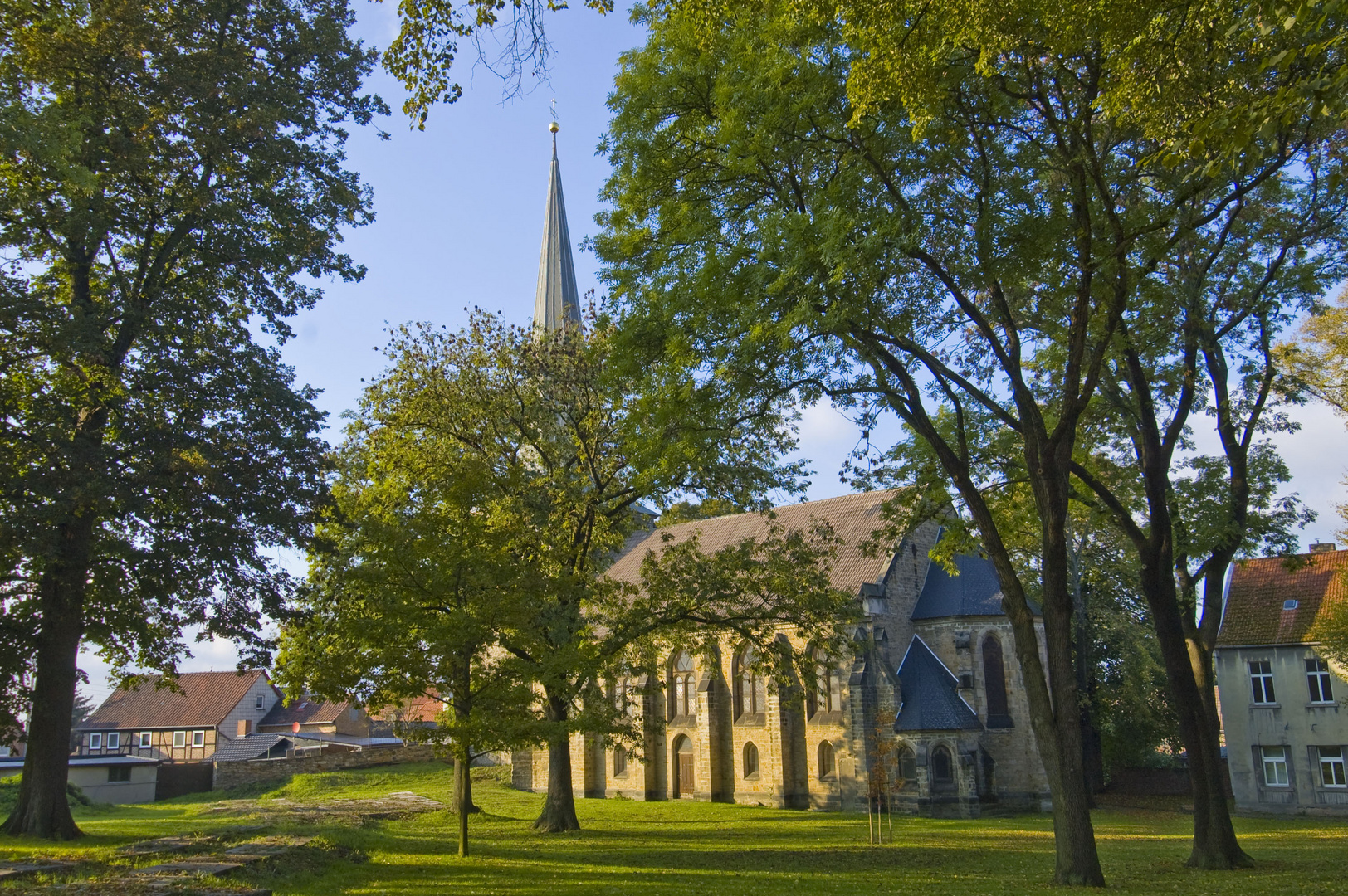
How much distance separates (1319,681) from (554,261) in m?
44.9

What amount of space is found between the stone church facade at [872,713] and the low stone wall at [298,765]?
11.3 metres

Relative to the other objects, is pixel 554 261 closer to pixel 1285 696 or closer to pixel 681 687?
pixel 681 687

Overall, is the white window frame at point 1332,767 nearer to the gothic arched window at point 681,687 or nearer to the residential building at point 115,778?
the gothic arched window at point 681,687

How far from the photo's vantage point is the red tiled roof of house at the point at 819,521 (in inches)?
1429

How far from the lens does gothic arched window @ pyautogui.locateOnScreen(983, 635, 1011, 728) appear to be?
3422 centimetres

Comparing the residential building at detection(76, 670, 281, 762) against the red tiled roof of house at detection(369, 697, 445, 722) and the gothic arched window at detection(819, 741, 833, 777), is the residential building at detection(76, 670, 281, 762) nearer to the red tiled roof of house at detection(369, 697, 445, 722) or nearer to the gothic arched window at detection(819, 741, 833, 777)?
the red tiled roof of house at detection(369, 697, 445, 722)

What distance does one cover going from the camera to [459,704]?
17266 mm

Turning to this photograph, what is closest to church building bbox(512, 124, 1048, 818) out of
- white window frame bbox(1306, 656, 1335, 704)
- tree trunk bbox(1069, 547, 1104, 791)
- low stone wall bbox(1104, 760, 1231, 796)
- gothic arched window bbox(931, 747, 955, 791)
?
gothic arched window bbox(931, 747, 955, 791)

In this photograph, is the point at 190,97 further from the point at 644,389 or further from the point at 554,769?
the point at 554,769

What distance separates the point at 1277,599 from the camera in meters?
35.2

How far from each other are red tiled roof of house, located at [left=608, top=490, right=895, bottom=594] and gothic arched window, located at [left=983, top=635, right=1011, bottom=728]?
15.6 ft

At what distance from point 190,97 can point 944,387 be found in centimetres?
1570

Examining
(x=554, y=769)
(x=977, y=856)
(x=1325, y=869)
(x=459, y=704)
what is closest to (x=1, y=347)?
(x=459, y=704)

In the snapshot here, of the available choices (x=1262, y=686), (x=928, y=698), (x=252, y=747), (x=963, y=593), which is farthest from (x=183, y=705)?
(x=1262, y=686)
